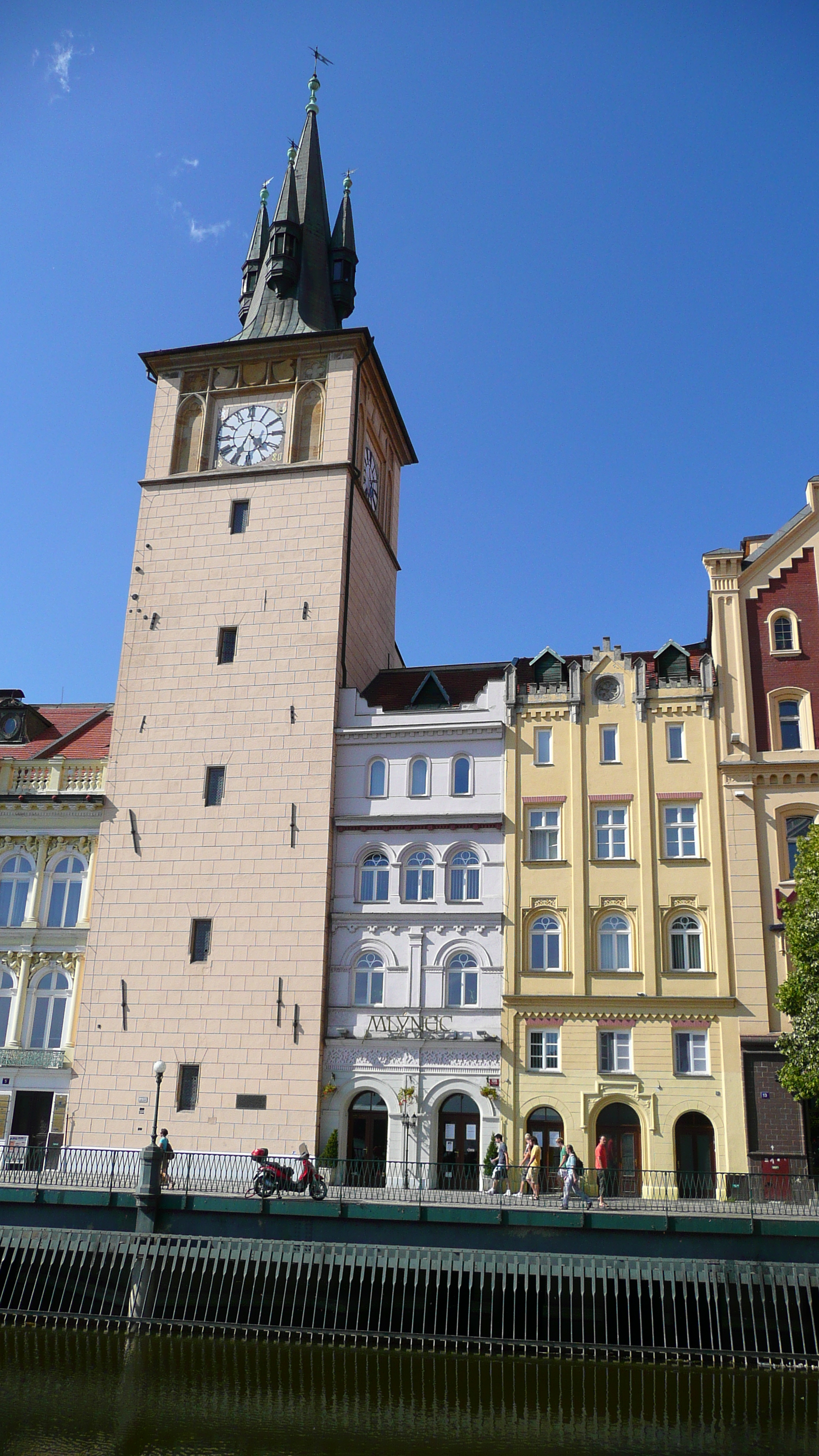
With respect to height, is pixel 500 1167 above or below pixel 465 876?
below

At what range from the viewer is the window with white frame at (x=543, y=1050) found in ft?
124

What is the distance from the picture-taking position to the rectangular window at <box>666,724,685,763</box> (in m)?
40.3

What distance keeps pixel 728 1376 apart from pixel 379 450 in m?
39.9

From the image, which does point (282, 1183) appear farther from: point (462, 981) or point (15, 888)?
point (15, 888)

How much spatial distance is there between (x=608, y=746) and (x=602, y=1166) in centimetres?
1428

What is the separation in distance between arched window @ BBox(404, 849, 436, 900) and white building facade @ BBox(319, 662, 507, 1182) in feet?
0.14

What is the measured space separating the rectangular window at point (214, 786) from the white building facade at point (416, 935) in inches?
176

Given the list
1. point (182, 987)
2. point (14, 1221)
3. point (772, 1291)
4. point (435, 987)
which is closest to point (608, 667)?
point (435, 987)

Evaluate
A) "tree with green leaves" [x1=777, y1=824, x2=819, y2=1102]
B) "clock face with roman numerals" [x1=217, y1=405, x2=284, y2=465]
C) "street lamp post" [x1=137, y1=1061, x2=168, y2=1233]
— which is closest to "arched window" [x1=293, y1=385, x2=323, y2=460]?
"clock face with roman numerals" [x1=217, y1=405, x2=284, y2=465]

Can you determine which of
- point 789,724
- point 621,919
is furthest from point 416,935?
point 789,724

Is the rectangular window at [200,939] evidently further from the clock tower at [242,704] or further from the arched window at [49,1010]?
the arched window at [49,1010]

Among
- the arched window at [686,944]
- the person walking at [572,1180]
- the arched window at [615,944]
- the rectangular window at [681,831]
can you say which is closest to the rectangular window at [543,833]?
the arched window at [615,944]

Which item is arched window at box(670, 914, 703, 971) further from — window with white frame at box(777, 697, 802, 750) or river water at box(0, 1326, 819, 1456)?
river water at box(0, 1326, 819, 1456)

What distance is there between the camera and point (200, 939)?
4184 centimetres
